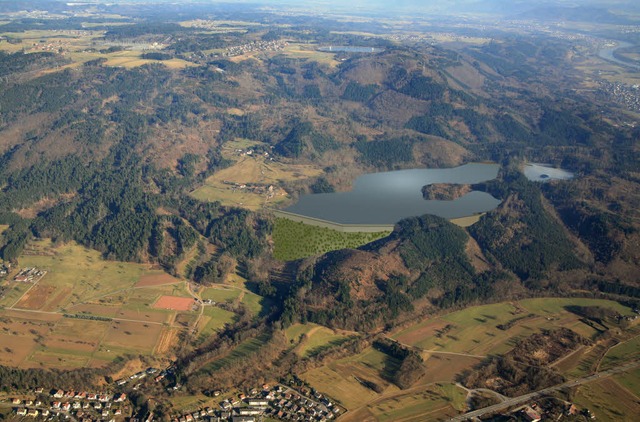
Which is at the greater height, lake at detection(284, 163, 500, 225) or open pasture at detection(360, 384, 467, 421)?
lake at detection(284, 163, 500, 225)

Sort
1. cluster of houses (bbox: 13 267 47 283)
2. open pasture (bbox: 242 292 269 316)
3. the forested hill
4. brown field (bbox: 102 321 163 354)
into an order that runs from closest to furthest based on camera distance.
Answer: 1. brown field (bbox: 102 321 163 354)
2. open pasture (bbox: 242 292 269 316)
3. cluster of houses (bbox: 13 267 47 283)
4. the forested hill

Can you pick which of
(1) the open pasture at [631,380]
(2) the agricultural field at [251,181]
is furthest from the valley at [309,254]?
(2) the agricultural field at [251,181]

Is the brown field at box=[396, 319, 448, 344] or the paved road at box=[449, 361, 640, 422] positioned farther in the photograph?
the brown field at box=[396, 319, 448, 344]

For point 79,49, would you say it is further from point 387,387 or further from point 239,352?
point 387,387

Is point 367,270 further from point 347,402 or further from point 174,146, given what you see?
point 174,146

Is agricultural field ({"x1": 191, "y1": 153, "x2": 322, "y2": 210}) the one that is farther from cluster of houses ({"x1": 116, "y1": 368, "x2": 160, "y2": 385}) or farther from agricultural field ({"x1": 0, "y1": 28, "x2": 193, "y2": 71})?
agricultural field ({"x1": 0, "y1": 28, "x2": 193, "y2": 71})

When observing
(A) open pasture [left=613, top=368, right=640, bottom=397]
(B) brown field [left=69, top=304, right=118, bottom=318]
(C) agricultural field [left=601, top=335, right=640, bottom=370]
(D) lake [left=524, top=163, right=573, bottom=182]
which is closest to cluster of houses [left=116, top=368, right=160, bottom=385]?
(B) brown field [left=69, top=304, right=118, bottom=318]

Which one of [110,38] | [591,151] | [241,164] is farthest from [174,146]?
[110,38]
